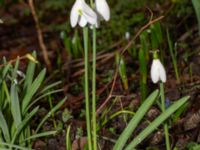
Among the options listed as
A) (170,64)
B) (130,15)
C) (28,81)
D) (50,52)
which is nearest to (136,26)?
(130,15)

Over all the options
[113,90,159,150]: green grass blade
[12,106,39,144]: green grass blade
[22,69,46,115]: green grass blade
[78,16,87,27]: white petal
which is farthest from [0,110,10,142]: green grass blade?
[78,16,87,27]: white petal

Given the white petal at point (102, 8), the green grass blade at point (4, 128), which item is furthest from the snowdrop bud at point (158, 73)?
the green grass blade at point (4, 128)

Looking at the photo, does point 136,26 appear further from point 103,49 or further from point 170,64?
point 170,64

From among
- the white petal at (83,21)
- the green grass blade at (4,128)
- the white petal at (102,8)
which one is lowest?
the green grass blade at (4,128)

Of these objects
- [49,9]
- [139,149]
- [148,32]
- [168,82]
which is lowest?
[139,149]

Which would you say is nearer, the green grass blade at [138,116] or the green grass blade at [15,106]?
the green grass blade at [138,116]

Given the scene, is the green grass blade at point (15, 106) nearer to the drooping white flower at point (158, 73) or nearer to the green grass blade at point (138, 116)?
the green grass blade at point (138, 116)

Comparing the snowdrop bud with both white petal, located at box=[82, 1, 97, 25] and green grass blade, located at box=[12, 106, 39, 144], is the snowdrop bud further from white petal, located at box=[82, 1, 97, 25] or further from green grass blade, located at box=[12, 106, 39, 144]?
green grass blade, located at box=[12, 106, 39, 144]

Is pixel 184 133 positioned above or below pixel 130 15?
below
